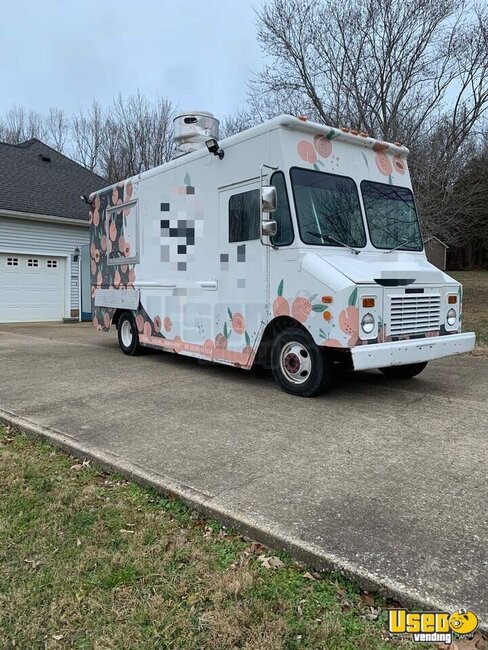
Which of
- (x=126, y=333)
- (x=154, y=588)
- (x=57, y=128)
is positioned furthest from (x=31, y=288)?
(x=57, y=128)

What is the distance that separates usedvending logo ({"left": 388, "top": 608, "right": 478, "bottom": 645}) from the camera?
190 cm

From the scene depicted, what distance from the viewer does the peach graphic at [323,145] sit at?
5359mm

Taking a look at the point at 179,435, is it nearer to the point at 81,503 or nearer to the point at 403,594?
the point at 81,503

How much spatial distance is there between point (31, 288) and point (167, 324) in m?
9.24

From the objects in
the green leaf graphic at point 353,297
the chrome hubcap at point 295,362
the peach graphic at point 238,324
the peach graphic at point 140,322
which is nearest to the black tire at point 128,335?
the peach graphic at point 140,322

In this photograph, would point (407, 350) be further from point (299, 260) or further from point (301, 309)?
point (299, 260)

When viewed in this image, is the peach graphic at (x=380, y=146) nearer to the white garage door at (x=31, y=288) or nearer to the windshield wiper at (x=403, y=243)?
the windshield wiper at (x=403, y=243)

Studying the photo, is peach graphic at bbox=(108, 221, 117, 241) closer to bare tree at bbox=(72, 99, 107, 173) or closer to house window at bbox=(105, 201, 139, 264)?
house window at bbox=(105, 201, 139, 264)

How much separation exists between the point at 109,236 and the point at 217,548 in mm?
6859

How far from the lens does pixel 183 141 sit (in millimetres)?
7512

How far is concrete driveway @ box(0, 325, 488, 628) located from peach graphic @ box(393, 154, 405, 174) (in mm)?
2674

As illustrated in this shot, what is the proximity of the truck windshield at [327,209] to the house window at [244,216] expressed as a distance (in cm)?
56

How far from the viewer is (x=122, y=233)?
802 cm

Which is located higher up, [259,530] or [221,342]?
[221,342]
